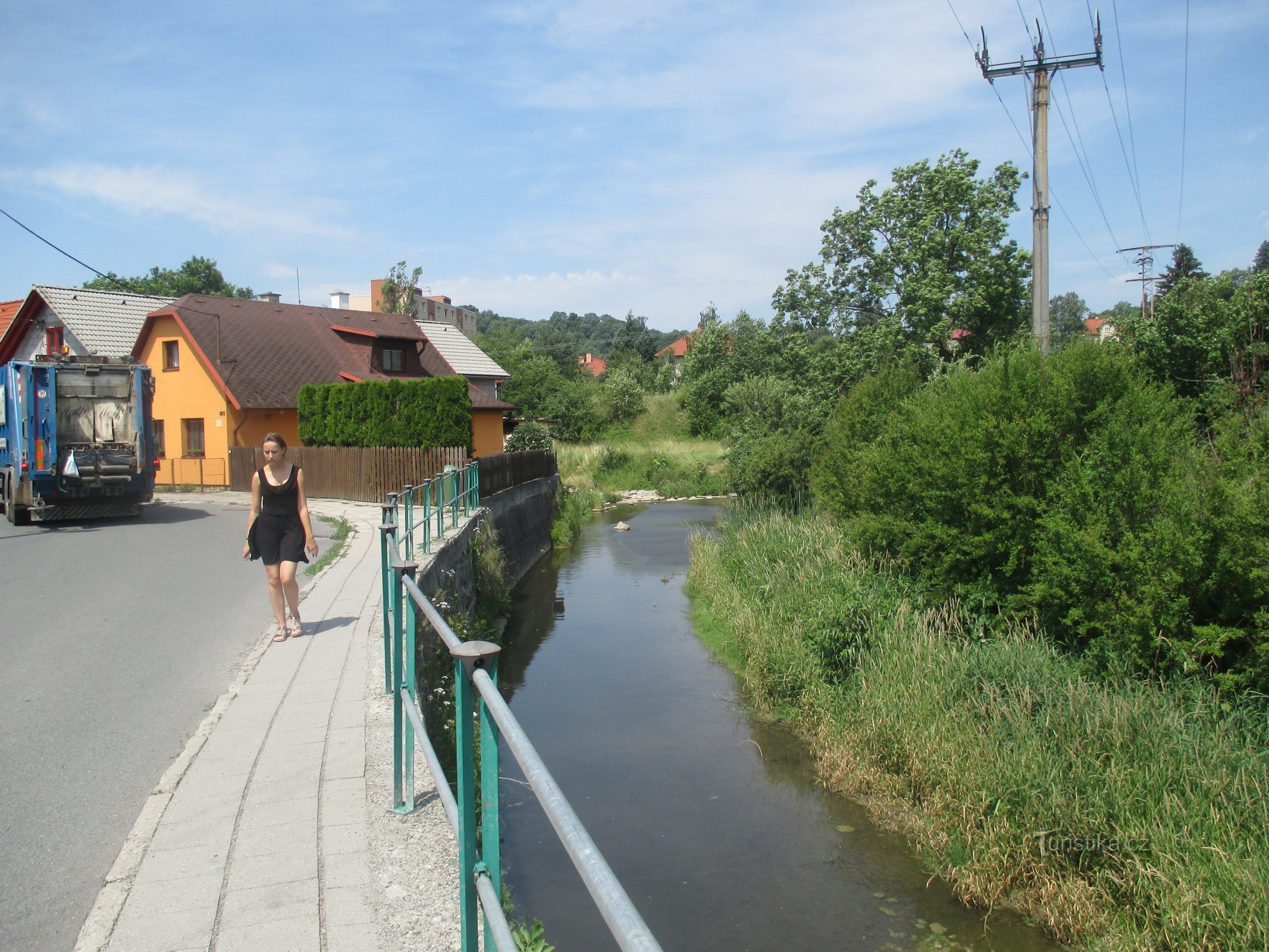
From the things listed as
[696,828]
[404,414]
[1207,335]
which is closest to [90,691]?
[696,828]

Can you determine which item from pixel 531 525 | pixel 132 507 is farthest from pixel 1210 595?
pixel 132 507

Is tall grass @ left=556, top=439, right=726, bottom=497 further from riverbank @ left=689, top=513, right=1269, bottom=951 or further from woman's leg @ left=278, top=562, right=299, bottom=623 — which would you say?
woman's leg @ left=278, top=562, right=299, bottom=623

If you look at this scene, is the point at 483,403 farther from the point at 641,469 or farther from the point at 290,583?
the point at 290,583

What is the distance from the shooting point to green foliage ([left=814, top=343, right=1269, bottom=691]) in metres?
8.49

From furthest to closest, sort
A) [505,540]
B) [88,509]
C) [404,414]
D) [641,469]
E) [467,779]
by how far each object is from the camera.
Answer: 1. [641,469]
2. [404,414]
3. [505,540]
4. [88,509]
5. [467,779]

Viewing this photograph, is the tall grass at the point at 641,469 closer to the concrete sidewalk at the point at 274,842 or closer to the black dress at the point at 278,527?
the black dress at the point at 278,527

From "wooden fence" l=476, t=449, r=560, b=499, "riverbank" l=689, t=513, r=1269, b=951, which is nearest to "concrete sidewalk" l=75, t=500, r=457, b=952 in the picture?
"riverbank" l=689, t=513, r=1269, b=951

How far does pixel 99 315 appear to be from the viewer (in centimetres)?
3256

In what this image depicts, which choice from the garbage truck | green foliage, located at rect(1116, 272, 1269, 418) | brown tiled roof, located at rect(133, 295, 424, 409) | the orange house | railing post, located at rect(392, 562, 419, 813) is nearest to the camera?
railing post, located at rect(392, 562, 419, 813)

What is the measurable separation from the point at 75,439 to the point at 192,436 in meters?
11.9

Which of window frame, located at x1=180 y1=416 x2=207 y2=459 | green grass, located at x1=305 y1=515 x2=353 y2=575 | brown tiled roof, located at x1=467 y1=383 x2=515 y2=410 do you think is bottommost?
green grass, located at x1=305 y1=515 x2=353 y2=575

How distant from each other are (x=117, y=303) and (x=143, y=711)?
31.7 m

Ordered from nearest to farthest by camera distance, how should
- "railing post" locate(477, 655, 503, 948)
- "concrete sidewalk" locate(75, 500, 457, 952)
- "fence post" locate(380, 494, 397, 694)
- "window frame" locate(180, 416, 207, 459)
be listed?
"railing post" locate(477, 655, 503, 948)
"concrete sidewalk" locate(75, 500, 457, 952)
"fence post" locate(380, 494, 397, 694)
"window frame" locate(180, 416, 207, 459)

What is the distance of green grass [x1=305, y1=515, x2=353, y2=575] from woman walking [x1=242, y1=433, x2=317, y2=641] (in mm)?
4038
